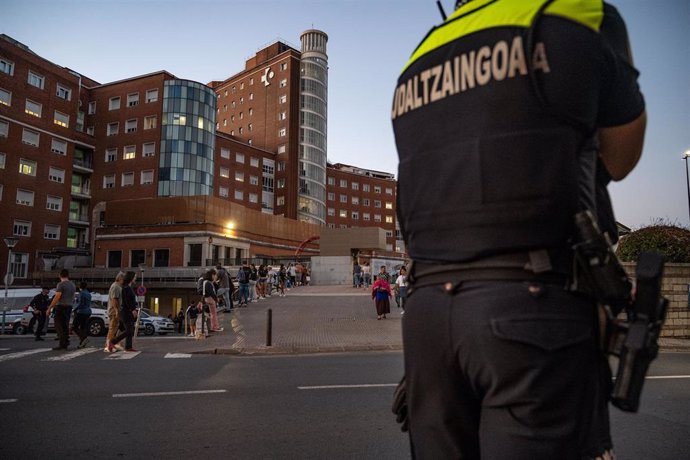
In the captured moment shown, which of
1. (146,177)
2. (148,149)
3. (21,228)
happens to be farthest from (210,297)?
(148,149)

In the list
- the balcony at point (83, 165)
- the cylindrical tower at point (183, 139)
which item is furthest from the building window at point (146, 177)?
the balcony at point (83, 165)

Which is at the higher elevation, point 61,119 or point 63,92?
point 63,92

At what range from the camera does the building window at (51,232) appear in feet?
168

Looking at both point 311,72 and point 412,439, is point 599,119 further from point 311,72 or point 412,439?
point 311,72

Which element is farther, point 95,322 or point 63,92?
point 63,92

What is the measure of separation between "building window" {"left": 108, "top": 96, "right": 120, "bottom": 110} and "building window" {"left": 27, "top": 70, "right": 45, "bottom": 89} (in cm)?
1002

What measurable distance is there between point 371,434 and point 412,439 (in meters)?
2.91

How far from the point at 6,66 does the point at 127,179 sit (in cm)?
1654

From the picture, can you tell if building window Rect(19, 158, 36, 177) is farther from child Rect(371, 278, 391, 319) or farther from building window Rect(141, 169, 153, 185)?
child Rect(371, 278, 391, 319)

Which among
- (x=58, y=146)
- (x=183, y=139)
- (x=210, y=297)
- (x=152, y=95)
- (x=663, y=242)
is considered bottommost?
(x=210, y=297)

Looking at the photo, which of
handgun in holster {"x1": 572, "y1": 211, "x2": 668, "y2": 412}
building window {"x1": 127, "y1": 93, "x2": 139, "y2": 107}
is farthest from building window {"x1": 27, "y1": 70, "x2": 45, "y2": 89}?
handgun in holster {"x1": 572, "y1": 211, "x2": 668, "y2": 412}

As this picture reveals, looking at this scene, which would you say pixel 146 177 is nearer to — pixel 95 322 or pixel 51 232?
pixel 51 232

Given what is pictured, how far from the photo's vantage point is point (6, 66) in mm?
48000

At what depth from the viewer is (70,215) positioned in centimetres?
5681
